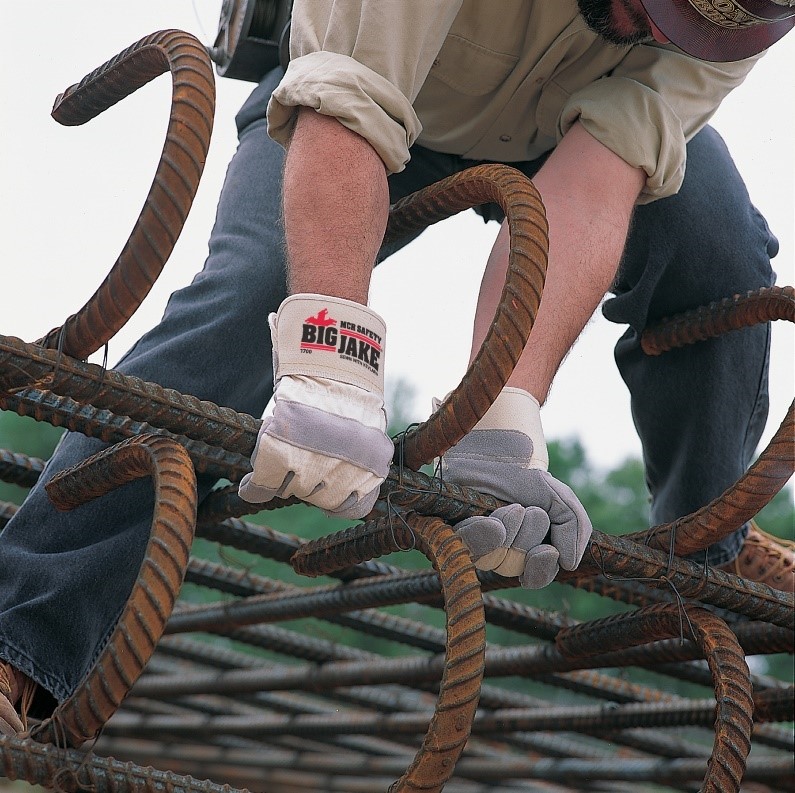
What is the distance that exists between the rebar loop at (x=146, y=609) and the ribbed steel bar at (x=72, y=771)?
0.01 m

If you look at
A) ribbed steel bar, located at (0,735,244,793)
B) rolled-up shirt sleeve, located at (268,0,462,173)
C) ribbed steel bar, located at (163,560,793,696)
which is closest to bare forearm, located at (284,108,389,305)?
rolled-up shirt sleeve, located at (268,0,462,173)

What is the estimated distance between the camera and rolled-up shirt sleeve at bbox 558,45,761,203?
46.5 inches

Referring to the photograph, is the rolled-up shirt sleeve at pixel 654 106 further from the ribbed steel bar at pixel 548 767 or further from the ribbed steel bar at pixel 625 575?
the ribbed steel bar at pixel 548 767

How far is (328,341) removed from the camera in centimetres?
92

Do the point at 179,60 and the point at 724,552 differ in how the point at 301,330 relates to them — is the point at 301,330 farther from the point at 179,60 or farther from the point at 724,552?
the point at 724,552

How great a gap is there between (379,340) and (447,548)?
0.59 feet

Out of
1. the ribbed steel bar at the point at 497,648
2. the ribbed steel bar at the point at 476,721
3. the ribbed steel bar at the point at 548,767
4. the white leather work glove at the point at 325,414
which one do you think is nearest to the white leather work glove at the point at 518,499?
the white leather work glove at the point at 325,414

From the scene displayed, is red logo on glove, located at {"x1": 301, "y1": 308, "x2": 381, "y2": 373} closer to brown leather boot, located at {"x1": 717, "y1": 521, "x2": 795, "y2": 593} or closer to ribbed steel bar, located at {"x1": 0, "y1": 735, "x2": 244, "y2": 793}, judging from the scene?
ribbed steel bar, located at {"x1": 0, "y1": 735, "x2": 244, "y2": 793}

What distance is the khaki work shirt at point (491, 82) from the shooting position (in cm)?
103

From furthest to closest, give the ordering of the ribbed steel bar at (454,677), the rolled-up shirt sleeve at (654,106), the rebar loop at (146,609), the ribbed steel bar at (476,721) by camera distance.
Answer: the ribbed steel bar at (476,721) → the rolled-up shirt sleeve at (654,106) → the ribbed steel bar at (454,677) → the rebar loop at (146,609)

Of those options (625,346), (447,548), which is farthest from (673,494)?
(447,548)

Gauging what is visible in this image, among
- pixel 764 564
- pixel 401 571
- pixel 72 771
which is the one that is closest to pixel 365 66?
pixel 72 771

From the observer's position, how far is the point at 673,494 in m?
1.62

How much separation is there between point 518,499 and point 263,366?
0.47m
